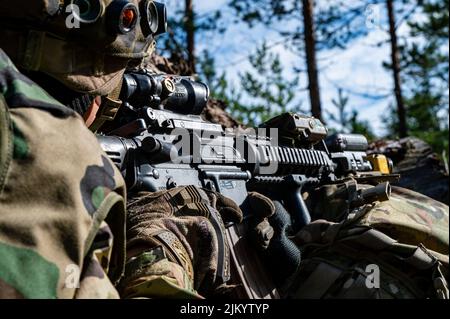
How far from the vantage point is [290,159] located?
421 cm

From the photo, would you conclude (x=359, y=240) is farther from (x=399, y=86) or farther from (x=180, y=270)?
(x=399, y=86)

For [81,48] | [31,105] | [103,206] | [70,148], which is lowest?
[103,206]

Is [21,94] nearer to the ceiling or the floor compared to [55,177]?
nearer to the ceiling

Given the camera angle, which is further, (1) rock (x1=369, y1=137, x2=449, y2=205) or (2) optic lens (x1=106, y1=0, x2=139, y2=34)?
(1) rock (x1=369, y1=137, x2=449, y2=205)

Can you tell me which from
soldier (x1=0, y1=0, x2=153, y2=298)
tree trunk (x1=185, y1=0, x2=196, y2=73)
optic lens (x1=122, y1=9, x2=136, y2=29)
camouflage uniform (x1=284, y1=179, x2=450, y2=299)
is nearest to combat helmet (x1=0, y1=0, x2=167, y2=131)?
optic lens (x1=122, y1=9, x2=136, y2=29)

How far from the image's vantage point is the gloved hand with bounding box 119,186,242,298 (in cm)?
224

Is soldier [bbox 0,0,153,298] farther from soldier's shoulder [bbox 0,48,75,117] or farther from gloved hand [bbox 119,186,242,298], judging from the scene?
gloved hand [bbox 119,186,242,298]

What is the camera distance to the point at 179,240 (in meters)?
2.57

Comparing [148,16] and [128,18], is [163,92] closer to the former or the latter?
[148,16]

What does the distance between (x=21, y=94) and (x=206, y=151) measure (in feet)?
6.33
